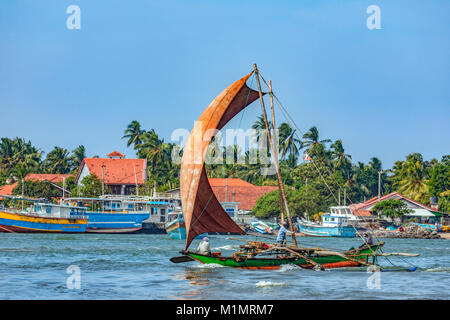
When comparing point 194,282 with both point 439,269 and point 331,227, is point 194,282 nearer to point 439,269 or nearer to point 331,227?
point 439,269

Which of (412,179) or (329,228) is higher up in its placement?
(412,179)

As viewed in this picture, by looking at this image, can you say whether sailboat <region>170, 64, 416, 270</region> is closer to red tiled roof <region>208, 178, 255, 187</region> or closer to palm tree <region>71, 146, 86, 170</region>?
red tiled roof <region>208, 178, 255, 187</region>

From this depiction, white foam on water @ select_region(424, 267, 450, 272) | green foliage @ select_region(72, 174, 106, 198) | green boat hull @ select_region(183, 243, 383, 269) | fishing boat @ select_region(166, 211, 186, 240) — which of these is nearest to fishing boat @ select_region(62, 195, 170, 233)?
green foliage @ select_region(72, 174, 106, 198)

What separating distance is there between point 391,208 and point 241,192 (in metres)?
20.7

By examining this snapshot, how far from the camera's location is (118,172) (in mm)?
94938

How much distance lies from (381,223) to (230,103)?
54858 mm

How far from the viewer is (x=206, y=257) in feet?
89.7

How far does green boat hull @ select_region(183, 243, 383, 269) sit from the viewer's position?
27328 millimetres

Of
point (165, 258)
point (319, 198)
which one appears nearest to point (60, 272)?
point (165, 258)

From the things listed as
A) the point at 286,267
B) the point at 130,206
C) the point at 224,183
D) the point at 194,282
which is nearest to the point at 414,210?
the point at 224,183

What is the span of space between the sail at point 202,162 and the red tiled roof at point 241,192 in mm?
55559

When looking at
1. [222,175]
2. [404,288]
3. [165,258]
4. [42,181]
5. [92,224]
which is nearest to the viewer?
[404,288]

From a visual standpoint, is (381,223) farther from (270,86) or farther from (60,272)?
(60,272)

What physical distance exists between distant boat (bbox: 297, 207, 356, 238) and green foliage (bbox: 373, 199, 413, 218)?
4902 mm
